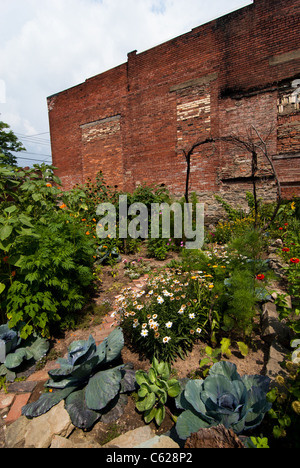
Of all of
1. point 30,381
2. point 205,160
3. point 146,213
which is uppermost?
point 205,160

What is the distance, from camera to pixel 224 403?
157 centimetres

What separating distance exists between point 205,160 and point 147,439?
6.97m

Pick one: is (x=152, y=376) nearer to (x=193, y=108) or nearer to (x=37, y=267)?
(x=37, y=267)

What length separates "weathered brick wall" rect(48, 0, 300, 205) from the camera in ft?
20.2

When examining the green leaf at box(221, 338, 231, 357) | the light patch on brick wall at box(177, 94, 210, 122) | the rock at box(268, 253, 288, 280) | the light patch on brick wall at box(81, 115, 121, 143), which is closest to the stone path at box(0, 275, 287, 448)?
the green leaf at box(221, 338, 231, 357)

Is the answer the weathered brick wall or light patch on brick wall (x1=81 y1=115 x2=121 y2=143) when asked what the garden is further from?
light patch on brick wall (x1=81 y1=115 x2=121 y2=143)

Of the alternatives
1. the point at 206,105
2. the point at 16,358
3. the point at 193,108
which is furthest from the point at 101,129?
the point at 16,358

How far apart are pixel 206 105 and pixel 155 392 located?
24.6 ft

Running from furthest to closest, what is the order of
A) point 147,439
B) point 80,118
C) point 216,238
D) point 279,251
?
point 80,118, point 216,238, point 279,251, point 147,439

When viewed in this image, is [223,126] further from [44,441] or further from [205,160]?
[44,441]

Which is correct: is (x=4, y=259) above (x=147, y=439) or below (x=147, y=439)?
above

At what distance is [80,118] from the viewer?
10.4 metres

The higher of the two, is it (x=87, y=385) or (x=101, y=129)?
(x=101, y=129)

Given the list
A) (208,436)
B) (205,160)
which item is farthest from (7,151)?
(208,436)
